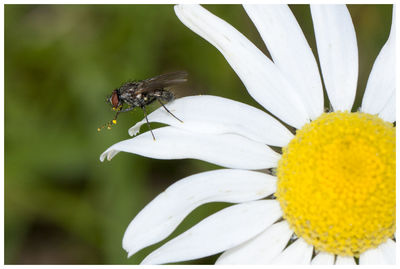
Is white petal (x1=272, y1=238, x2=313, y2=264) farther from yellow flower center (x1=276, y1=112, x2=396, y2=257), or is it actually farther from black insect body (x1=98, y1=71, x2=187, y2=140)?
black insect body (x1=98, y1=71, x2=187, y2=140)

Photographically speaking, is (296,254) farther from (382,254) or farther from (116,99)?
(116,99)

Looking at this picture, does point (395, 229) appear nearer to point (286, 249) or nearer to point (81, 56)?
point (286, 249)

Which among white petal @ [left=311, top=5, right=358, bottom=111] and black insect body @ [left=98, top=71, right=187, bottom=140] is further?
black insect body @ [left=98, top=71, right=187, bottom=140]

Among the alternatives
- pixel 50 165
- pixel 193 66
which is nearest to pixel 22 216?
pixel 50 165

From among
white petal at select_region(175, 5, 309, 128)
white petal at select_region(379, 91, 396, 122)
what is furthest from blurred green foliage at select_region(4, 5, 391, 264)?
white petal at select_region(379, 91, 396, 122)

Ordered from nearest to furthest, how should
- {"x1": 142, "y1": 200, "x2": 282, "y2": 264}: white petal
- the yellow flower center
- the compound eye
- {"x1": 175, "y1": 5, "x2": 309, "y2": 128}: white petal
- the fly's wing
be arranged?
the yellow flower center < {"x1": 142, "y1": 200, "x2": 282, "y2": 264}: white petal < {"x1": 175, "y1": 5, "x2": 309, "y2": 128}: white petal < the fly's wing < the compound eye

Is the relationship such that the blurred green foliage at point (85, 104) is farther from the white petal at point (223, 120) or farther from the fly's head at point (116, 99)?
the white petal at point (223, 120)

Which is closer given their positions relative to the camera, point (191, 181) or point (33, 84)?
point (191, 181)

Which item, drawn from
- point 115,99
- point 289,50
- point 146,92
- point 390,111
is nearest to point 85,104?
point 115,99

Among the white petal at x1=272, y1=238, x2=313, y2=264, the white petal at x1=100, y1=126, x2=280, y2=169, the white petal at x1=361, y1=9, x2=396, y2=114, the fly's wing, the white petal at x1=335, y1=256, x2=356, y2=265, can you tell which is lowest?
the white petal at x1=335, y1=256, x2=356, y2=265
